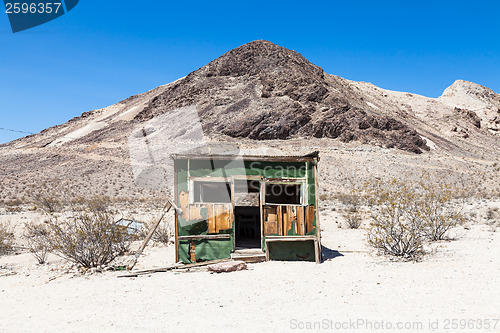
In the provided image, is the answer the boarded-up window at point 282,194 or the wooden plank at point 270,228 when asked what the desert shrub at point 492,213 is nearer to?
the boarded-up window at point 282,194

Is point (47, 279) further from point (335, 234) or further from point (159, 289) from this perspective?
point (335, 234)

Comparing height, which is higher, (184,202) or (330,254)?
(184,202)

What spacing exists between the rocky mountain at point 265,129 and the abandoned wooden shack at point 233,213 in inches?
911

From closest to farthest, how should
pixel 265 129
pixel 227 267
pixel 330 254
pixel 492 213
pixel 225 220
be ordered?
pixel 227 267
pixel 225 220
pixel 330 254
pixel 492 213
pixel 265 129

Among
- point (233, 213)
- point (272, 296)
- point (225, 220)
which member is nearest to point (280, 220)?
point (233, 213)

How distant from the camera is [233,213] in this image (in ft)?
34.4

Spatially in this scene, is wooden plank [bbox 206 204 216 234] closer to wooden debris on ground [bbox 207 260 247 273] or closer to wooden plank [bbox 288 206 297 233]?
wooden debris on ground [bbox 207 260 247 273]

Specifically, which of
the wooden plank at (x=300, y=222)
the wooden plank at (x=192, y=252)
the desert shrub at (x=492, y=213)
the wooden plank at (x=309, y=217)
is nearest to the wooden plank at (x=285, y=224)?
the wooden plank at (x=300, y=222)

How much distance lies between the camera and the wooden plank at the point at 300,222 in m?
10.5

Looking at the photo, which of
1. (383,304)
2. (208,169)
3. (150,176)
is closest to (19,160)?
(150,176)

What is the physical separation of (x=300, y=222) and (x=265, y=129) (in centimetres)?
3940

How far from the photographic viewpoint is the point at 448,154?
1973 inches

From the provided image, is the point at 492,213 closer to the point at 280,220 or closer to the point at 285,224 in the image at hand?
the point at 285,224

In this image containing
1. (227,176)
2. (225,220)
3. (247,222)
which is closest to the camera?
(225,220)
